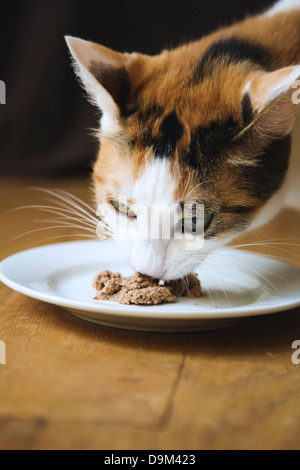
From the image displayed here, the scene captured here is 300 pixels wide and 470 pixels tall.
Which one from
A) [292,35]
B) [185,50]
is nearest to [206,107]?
[185,50]

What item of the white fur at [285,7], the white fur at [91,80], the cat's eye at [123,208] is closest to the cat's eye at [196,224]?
the cat's eye at [123,208]

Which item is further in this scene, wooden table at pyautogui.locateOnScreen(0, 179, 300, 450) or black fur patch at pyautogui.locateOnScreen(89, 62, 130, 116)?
black fur patch at pyautogui.locateOnScreen(89, 62, 130, 116)

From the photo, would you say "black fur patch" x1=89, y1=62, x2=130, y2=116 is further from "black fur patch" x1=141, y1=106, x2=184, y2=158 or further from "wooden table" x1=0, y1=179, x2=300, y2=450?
"wooden table" x1=0, y1=179, x2=300, y2=450

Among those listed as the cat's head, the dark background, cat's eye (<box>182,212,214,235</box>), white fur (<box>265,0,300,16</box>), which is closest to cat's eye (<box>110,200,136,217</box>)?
the cat's head

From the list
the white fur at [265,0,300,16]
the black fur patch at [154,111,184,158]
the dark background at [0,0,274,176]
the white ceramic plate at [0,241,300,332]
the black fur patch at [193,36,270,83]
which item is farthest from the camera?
the dark background at [0,0,274,176]

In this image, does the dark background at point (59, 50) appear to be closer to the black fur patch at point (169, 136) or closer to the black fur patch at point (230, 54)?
the black fur patch at point (230, 54)

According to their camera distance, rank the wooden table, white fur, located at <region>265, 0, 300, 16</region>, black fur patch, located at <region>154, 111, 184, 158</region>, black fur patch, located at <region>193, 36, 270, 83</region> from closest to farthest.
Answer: the wooden table → black fur patch, located at <region>154, 111, 184, 158</region> → black fur patch, located at <region>193, 36, 270, 83</region> → white fur, located at <region>265, 0, 300, 16</region>

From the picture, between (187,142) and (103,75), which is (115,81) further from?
(187,142)
